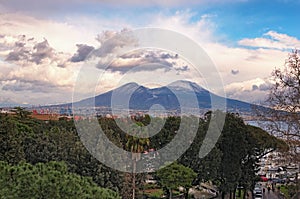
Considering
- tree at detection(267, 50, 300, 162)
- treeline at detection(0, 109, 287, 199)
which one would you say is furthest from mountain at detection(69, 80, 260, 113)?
tree at detection(267, 50, 300, 162)

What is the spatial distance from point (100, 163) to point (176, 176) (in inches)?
177

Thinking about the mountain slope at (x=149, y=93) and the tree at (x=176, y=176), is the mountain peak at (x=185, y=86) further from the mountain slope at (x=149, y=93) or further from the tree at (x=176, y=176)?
the tree at (x=176, y=176)

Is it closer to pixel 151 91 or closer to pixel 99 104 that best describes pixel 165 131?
pixel 151 91

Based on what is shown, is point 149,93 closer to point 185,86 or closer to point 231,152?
point 185,86

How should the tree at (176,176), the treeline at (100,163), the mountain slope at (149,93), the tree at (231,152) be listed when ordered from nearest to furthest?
the treeline at (100,163) < the mountain slope at (149,93) < the tree at (176,176) < the tree at (231,152)

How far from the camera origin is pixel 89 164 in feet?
74.3

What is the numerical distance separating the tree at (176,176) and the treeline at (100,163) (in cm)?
54

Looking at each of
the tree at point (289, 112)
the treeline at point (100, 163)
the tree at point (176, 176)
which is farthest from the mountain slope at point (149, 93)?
the tree at point (289, 112)

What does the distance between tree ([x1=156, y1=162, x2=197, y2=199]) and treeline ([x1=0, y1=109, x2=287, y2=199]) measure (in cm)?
54

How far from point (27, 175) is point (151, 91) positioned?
1893cm

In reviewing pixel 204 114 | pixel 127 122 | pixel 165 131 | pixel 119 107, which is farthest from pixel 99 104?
pixel 204 114

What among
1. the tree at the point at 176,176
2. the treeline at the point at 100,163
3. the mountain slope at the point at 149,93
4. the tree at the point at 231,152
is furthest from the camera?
the tree at the point at 231,152

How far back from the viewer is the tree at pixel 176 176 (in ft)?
80.5

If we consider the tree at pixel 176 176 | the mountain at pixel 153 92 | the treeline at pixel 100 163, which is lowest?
the tree at pixel 176 176
